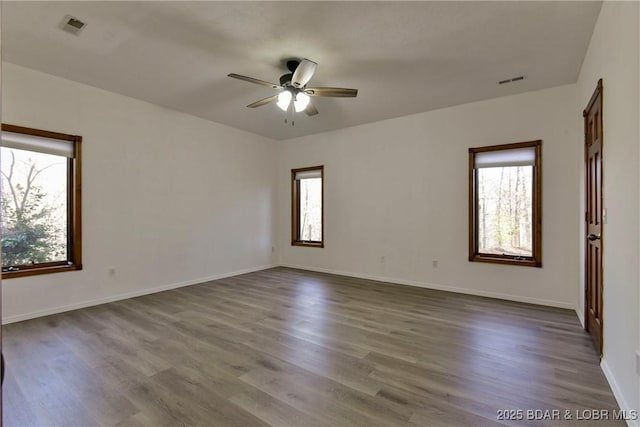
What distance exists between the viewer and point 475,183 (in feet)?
16.2

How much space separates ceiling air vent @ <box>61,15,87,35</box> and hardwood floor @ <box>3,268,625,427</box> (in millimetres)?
2873

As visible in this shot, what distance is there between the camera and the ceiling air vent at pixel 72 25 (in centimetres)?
297

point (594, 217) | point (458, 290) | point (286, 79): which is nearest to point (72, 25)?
point (286, 79)

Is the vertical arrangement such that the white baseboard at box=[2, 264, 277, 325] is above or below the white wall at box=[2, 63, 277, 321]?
below

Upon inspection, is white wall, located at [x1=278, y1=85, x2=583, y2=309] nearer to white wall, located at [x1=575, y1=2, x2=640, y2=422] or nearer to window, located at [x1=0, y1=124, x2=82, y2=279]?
white wall, located at [x1=575, y1=2, x2=640, y2=422]

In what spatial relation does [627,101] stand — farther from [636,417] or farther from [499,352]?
[499,352]

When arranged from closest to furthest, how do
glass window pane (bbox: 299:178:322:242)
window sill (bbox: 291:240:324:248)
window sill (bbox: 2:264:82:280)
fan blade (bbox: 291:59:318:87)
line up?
fan blade (bbox: 291:59:318:87), window sill (bbox: 2:264:82:280), window sill (bbox: 291:240:324:248), glass window pane (bbox: 299:178:322:242)

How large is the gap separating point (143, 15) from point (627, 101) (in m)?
3.67

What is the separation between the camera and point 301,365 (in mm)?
2785

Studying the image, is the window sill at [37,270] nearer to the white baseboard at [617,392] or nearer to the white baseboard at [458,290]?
the white baseboard at [458,290]

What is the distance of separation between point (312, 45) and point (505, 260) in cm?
367

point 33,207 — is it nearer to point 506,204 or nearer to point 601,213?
point 601,213

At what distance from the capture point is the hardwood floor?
222 centimetres

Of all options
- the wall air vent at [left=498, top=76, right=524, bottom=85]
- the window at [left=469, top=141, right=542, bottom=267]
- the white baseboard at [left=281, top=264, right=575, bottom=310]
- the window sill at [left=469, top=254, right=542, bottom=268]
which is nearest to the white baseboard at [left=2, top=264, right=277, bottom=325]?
the white baseboard at [left=281, top=264, right=575, bottom=310]
